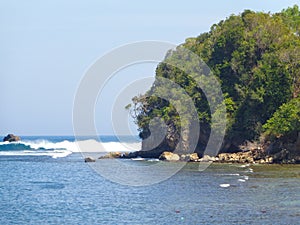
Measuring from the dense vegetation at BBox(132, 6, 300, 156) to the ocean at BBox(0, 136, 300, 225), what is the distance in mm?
7062

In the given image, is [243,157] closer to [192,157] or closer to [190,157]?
[192,157]

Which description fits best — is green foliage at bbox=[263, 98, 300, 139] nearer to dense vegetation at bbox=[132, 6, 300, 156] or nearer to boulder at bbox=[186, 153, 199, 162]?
dense vegetation at bbox=[132, 6, 300, 156]

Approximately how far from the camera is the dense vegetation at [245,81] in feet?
232

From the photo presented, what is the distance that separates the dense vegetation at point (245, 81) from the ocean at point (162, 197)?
706cm

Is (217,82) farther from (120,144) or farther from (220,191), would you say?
(120,144)

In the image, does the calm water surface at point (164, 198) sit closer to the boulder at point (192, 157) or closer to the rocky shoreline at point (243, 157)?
the rocky shoreline at point (243, 157)

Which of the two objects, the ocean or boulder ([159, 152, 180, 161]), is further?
boulder ([159, 152, 180, 161])

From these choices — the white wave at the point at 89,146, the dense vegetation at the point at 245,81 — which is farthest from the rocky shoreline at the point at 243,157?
the white wave at the point at 89,146

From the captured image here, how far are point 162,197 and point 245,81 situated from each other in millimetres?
34511

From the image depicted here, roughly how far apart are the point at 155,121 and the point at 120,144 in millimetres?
54658

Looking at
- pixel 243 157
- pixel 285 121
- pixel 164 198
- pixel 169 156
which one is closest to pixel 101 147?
pixel 169 156

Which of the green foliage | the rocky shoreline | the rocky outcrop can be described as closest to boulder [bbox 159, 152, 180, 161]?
the rocky shoreline

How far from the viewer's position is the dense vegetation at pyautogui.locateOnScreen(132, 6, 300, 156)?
70.8m

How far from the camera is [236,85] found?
76.1m
